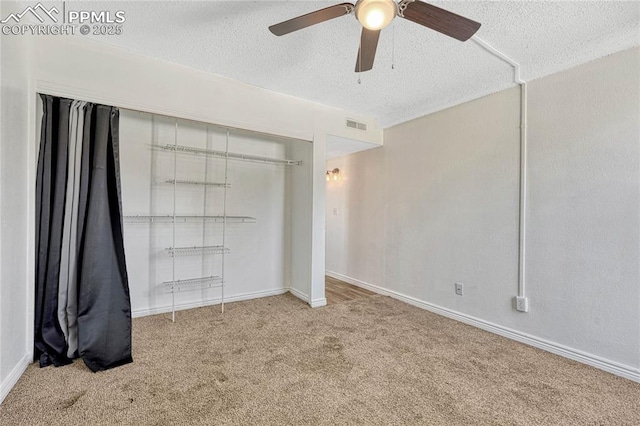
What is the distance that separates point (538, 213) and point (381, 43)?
6.35 feet

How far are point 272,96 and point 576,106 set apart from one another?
2.72 metres

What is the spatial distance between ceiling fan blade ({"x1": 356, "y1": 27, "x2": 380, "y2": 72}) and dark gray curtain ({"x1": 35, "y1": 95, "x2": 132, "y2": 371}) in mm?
2013

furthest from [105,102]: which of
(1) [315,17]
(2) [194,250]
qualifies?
(1) [315,17]

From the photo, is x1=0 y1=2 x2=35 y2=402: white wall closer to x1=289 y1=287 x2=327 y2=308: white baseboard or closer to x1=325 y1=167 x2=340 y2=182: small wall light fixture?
x1=289 y1=287 x2=327 y2=308: white baseboard

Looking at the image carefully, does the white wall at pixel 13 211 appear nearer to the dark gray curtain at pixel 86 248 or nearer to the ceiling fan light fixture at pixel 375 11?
the dark gray curtain at pixel 86 248

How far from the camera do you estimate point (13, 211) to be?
5.90 ft

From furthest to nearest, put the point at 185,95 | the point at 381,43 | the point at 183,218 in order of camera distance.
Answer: the point at 183,218
the point at 185,95
the point at 381,43

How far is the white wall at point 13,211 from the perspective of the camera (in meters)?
A: 1.67

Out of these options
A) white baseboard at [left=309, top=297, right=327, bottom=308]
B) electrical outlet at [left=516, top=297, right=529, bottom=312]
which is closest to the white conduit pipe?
electrical outlet at [left=516, top=297, right=529, bottom=312]

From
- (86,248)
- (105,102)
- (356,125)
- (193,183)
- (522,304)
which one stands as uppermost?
(356,125)

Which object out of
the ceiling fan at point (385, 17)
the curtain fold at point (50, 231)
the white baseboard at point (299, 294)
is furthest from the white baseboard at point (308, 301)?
the ceiling fan at point (385, 17)

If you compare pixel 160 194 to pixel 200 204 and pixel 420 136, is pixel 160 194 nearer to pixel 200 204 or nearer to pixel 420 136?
pixel 200 204

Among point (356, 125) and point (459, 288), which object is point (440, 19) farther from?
point (459, 288)

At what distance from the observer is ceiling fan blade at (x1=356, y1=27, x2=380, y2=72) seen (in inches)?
63.5
